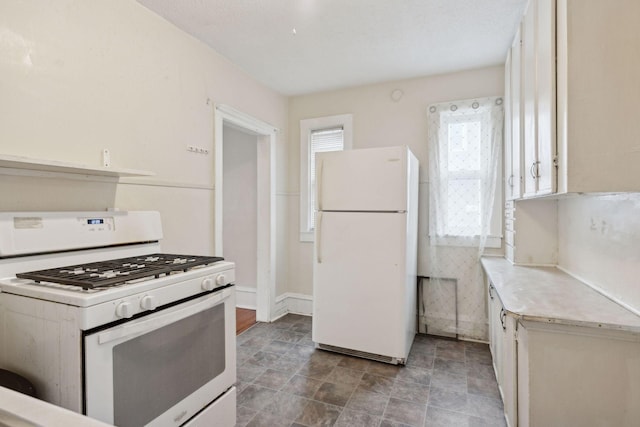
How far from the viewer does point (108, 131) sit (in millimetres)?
1851

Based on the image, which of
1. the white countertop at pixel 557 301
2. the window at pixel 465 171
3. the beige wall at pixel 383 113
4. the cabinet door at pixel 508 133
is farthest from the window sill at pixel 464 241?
the white countertop at pixel 557 301

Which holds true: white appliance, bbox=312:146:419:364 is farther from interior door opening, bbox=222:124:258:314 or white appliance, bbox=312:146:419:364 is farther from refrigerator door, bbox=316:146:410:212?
interior door opening, bbox=222:124:258:314

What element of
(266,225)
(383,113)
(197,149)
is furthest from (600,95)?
(266,225)

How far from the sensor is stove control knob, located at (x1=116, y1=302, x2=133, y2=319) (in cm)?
107

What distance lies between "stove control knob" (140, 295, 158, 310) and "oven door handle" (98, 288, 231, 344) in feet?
0.16

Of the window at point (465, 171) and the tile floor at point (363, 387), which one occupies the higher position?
the window at point (465, 171)

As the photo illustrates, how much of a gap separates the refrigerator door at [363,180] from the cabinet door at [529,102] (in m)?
0.79

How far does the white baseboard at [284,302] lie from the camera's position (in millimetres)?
3625

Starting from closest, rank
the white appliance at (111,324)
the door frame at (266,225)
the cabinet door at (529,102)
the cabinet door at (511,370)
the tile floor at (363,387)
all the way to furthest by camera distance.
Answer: the white appliance at (111,324)
the cabinet door at (511,370)
the cabinet door at (529,102)
the tile floor at (363,387)
the door frame at (266,225)

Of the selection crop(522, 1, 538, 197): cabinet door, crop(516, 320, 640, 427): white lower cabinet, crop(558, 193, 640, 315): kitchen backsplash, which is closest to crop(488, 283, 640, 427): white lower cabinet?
crop(516, 320, 640, 427): white lower cabinet

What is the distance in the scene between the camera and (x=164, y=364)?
4.09 feet

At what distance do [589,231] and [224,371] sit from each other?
2181mm

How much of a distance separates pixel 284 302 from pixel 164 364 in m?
→ 2.53

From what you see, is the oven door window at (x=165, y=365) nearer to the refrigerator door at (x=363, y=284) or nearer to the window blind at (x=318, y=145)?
the refrigerator door at (x=363, y=284)
